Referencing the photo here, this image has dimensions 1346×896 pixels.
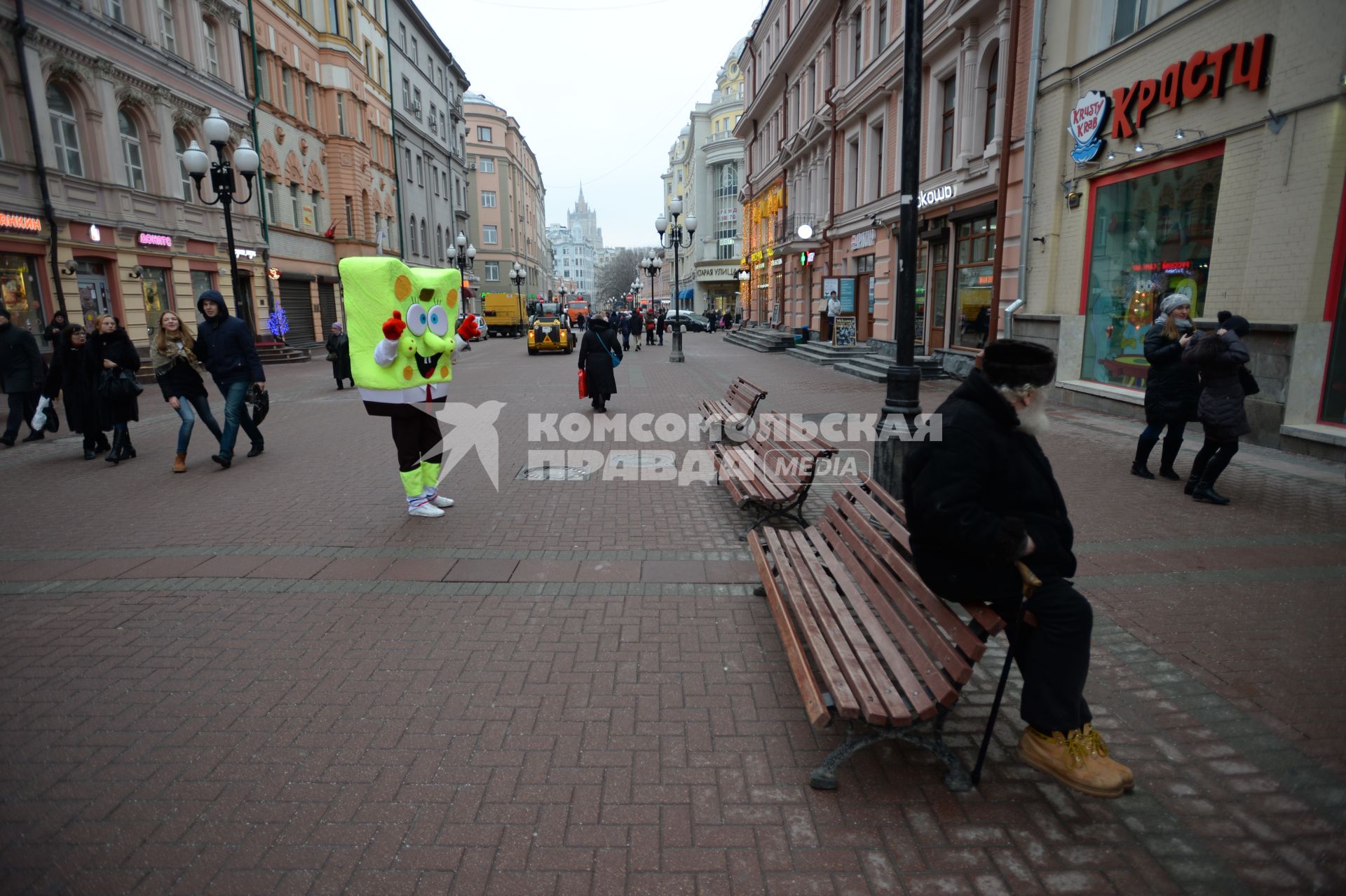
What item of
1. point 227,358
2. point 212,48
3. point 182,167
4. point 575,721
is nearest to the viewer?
point 575,721

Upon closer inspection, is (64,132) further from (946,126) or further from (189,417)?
(946,126)

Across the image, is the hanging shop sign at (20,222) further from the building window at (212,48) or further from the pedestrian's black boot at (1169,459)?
the pedestrian's black boot at (1169,459)

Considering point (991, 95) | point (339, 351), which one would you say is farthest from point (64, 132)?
point (991, 95)

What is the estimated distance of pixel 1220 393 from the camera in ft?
20.4

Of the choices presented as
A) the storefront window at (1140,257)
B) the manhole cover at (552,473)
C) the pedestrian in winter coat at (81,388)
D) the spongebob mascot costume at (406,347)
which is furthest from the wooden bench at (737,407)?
the pedestrian in winter coat at (81,388)

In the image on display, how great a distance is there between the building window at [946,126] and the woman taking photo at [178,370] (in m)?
15.8

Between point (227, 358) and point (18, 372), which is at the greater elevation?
point (227, 358)

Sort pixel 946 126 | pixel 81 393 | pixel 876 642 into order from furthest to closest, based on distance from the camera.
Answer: pixel 946 126
pixel 81 393
pixel 876 642

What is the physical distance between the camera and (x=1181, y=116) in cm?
972

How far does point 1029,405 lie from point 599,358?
370 inches

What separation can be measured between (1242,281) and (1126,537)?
555cm

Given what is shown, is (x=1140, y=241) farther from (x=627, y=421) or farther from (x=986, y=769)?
(x=986, y=769)

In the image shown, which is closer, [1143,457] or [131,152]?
[1143,457]

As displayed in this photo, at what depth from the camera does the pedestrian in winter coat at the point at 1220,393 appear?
6.17m
